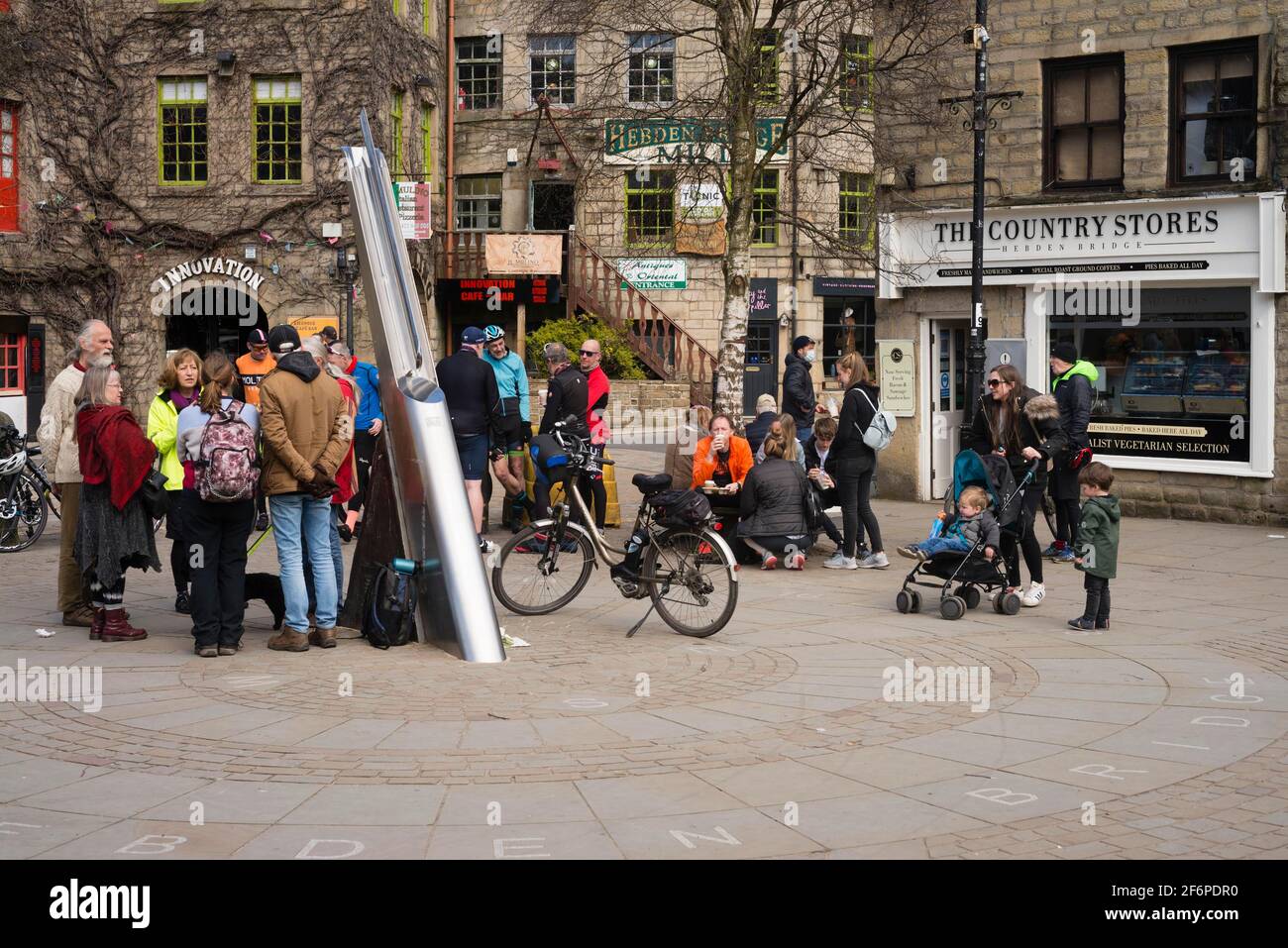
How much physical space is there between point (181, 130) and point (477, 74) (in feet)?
29.5

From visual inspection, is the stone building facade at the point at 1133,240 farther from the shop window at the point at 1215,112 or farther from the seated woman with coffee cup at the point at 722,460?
the seated woman with coffee cup at the point at 722,460

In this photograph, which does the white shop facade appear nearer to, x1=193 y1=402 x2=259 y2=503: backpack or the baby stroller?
the baby stroller

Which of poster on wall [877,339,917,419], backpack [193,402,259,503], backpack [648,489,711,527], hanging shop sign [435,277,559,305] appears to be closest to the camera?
backpack [193,402,259,503]

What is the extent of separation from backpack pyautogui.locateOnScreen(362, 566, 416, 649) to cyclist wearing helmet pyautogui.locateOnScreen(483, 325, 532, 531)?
436 cm

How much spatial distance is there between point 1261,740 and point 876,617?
3875mm

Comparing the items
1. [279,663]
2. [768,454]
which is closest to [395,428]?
[279,663]

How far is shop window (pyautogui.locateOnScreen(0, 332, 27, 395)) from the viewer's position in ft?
96.1

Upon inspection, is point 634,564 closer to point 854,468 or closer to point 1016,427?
point 854,468

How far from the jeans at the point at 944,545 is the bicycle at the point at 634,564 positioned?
5.57 ft

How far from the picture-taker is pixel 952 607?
430 inches

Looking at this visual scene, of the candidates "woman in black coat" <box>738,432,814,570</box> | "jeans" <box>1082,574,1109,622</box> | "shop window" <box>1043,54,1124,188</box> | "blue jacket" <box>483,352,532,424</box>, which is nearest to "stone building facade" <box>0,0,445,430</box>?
"shop window" <box>1043,54,1124,188</box>

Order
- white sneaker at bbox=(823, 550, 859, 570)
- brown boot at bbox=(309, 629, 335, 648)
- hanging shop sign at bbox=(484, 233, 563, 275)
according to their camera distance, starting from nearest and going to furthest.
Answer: brown boot at bbox=(309, 629, 335, 648) → white sneaker at bbox=(823, 550, 859, 570) → hanging shop sign at bbox=(484, 233, 563, 275)

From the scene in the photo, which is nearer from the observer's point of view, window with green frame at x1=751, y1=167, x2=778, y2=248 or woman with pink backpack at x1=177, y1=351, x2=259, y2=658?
woman with pink backpack at x1=177, y1=351, x2=259, y2=658

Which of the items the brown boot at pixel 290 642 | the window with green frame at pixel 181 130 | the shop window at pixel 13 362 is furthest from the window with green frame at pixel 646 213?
the brown boot at pixel 290 642
